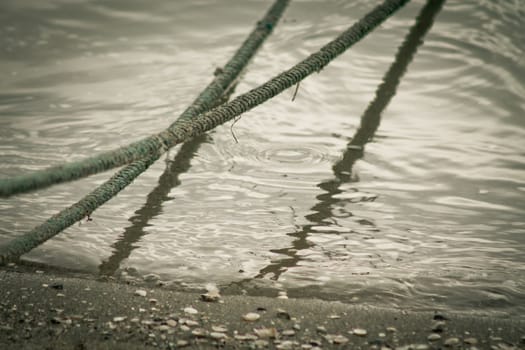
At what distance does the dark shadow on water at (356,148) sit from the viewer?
122 inches

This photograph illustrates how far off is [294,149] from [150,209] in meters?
1.05

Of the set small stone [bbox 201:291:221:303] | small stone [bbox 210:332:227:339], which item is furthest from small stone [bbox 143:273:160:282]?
small stone [bbox 210:332:227:339]

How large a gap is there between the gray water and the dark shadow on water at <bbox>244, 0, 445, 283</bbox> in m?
0.01

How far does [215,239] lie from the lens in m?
3.21

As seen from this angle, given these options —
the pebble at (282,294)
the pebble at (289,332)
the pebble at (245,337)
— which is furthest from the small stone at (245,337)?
the pebble at (282,294)

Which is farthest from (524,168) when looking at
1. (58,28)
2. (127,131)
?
(58,28)

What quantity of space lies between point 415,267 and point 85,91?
280 cm

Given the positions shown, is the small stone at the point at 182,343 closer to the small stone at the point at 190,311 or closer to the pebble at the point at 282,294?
the small stone at the point at 190,311

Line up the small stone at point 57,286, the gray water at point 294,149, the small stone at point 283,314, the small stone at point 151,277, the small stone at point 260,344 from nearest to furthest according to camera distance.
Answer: the small stone at point 260,344, the small stone at point 283,314, the small stone at point 57,286, the small stone at point 151,277, the gray water at point 294,149

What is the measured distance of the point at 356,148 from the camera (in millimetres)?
4203

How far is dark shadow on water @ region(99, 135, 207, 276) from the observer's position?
3.04 metres

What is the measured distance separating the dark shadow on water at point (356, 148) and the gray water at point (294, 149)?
15mm

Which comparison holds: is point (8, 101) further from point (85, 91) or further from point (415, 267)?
point (415, 267)

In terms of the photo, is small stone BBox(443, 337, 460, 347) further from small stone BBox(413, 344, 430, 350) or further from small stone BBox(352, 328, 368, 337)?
small stone BBox(352, 328, 368, 337)
